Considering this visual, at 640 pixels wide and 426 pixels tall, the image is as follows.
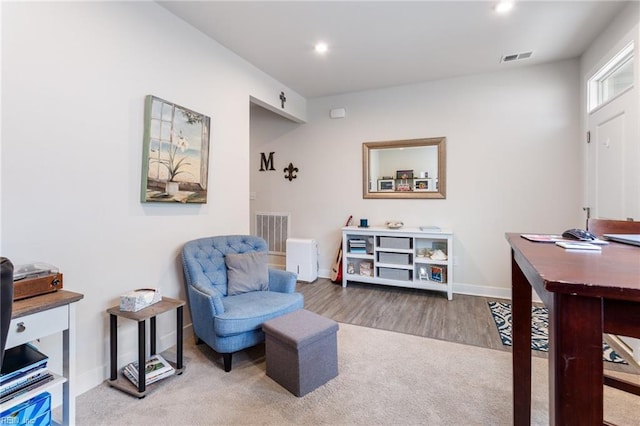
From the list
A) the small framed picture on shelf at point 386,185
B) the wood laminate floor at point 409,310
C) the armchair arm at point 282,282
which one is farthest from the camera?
the small framed picture on shelf at point 386,185

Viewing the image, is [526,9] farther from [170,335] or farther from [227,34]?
[170,335]

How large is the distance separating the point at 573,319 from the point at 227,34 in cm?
320

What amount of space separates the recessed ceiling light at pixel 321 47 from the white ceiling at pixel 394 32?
2.0 inches

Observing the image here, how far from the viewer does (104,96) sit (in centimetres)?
202

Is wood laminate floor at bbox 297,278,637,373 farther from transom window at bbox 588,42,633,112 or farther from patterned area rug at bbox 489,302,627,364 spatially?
transom window at bbox 588,42,633,112

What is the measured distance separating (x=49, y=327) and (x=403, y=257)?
11.4 feet

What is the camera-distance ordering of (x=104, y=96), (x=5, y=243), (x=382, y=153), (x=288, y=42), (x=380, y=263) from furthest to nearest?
1. (x=382, y=153)
2. (x=380, y=263)
3. (x=288, y=42)
4. (x=104, y=96)
5. (x=5, y=243)

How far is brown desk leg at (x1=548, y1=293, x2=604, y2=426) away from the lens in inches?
25.2

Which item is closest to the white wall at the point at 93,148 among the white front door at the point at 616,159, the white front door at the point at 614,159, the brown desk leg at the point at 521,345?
the brown desk leg at the point at 521,345

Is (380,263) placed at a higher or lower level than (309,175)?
lower

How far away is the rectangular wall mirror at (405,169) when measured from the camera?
4.06 meters

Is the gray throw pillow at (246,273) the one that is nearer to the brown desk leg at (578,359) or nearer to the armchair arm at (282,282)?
the armchair arm at (282,282)

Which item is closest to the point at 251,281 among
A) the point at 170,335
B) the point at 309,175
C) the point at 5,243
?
the point at 170,335

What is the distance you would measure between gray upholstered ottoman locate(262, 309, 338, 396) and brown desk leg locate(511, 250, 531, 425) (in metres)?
1.02
